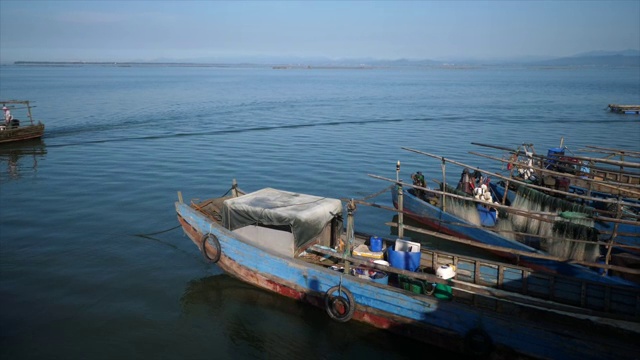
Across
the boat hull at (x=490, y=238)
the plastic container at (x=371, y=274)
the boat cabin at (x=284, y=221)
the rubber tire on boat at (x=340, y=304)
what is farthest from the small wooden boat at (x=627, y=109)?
the rubber tire on boat at (x=340, y=304)

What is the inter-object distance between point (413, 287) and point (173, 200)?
559 inches

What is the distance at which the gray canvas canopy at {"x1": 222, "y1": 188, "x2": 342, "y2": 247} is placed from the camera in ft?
38.4

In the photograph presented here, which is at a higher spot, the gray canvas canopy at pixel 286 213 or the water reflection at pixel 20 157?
the gray canvas canopy at pixel 286 213

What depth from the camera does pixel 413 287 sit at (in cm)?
1109

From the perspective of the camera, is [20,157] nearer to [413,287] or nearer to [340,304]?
[340,304]

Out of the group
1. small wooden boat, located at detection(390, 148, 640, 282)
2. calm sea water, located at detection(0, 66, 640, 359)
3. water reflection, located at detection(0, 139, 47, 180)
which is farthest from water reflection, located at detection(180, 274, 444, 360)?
water reflection, located at detection(0, 139, 47, 180)

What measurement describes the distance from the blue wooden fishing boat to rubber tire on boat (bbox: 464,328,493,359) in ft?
0.07

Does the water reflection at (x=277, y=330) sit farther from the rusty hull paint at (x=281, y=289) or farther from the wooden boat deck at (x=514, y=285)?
the wooden boat deck at (x=514, y=285)

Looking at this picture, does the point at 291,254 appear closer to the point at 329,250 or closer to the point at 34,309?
the point at 329,250

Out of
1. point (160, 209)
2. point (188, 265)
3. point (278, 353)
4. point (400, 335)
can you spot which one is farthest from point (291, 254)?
point (160, 209)

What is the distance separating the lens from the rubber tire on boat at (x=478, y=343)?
→ 9.60 m

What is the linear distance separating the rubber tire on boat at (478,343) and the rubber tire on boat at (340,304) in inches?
109

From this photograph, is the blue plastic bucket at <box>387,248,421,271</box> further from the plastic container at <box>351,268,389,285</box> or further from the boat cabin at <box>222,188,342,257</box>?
the boat cabin at <box>222,188,342,257</box>

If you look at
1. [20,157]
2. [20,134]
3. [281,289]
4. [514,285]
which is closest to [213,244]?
[281,289]
